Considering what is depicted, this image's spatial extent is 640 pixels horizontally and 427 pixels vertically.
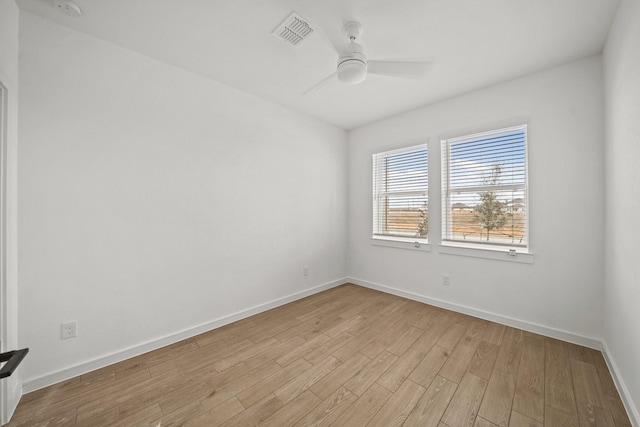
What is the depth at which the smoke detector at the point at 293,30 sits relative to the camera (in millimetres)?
1837

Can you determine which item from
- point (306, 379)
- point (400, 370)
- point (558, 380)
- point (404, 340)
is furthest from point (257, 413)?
point (558, 380)

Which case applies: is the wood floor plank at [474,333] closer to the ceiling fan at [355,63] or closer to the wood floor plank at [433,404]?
the wood floor plank at [433,404]

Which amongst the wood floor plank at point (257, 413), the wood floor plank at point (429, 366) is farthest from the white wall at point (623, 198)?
the wood floor plank at point (257, 413)

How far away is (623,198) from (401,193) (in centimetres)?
223

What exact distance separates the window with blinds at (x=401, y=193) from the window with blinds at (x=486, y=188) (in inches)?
13.0

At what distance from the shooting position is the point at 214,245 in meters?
2.70

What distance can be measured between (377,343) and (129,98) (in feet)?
10.3

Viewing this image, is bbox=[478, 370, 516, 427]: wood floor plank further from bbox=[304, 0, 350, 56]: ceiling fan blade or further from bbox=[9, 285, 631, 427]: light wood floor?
bbox=[304, 0, 350, 56]: ceiling fan blade

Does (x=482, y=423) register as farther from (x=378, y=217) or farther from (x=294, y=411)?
(x=378, y=217)

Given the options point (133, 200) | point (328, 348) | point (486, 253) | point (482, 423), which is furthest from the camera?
point (486, 253)

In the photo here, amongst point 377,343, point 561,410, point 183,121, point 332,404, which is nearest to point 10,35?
point 183,121

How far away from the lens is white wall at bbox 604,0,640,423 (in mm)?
1481

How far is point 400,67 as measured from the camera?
227 cm

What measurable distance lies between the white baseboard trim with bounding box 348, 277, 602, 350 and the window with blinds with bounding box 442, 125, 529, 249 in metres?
0.78
